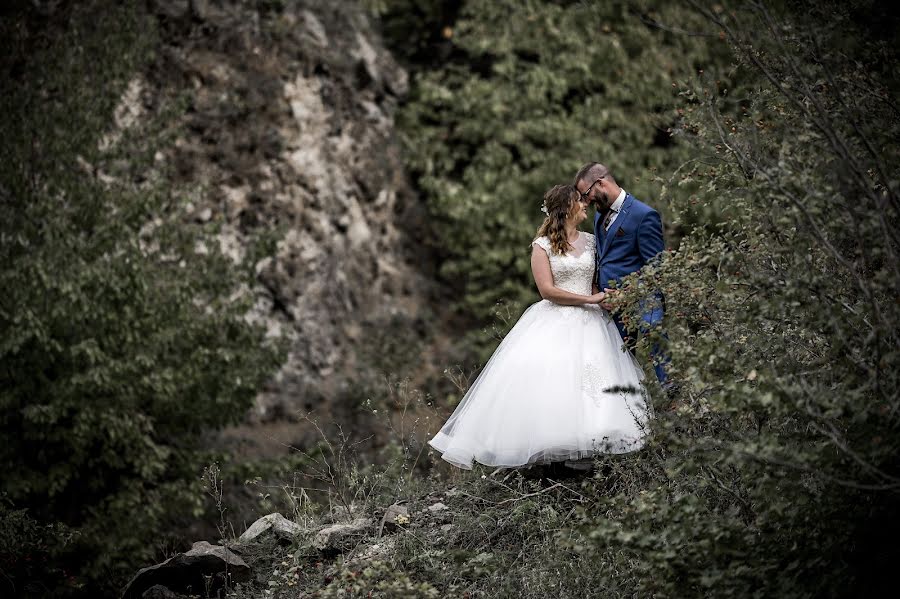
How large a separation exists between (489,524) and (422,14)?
12.9m

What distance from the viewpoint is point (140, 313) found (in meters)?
8.91

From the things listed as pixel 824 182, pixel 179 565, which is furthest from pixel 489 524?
pixel 824 182

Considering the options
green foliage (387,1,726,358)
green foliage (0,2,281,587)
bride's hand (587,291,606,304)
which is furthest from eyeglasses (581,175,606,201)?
green foliage (387,1,726,358)

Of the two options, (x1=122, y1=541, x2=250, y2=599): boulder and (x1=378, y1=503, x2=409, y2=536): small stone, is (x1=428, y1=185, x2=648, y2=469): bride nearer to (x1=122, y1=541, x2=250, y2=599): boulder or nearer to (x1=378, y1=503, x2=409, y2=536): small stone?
(x1=378, y1=503, x2=409, y2=536): small stone

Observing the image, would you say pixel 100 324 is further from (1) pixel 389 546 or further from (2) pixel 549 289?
(2) pixel 549 289

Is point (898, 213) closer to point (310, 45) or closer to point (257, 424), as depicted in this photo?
point (257, 424)

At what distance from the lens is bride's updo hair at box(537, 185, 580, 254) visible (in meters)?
6.25

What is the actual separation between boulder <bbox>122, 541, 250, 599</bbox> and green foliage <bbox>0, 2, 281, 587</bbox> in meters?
1.63

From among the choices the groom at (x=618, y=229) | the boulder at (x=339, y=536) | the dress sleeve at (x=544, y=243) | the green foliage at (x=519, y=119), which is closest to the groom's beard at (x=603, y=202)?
the groom at (x=618, y=229)

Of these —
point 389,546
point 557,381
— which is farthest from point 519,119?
point 389,546

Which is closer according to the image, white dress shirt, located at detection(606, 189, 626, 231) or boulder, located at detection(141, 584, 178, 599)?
boulder, located at detection(141, 584, 178, 599)

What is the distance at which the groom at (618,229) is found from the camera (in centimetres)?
615

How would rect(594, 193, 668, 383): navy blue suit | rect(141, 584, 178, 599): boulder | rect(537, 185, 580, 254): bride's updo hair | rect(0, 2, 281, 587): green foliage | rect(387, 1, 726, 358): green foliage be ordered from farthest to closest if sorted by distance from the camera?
rect(387, 1, 726, 358): green foliage → rect(0, 2, 281, 587): green foliage → rect(537, 185, 580, 254): bride's updo hair → rect(594, 193, 668, 383): navy blue suit → rect(141, 584, 178, 599): boulder

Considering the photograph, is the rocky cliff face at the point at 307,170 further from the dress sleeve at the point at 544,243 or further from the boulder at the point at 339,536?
the dress sleeve at the point at 544,243
